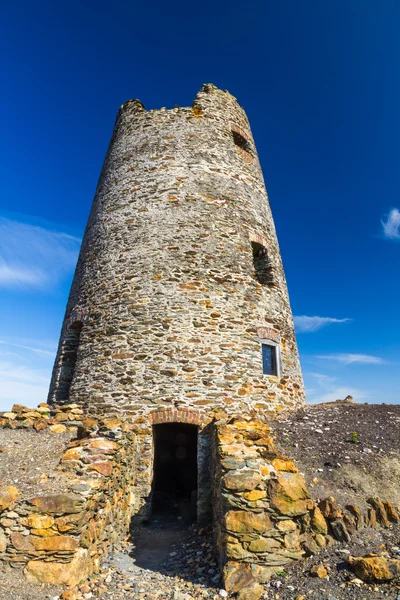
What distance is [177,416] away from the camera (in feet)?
28.9

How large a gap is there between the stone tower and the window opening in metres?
0.03

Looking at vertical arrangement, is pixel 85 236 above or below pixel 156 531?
above

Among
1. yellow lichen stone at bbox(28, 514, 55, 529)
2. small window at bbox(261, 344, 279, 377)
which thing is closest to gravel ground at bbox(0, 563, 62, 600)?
yellow lichen stone at bbox(28, 514, 55, 529)

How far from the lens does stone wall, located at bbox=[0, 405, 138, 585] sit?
479 centimetres

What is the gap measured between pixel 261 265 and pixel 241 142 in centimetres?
572

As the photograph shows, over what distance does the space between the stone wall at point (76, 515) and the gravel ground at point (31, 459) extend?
22 cm

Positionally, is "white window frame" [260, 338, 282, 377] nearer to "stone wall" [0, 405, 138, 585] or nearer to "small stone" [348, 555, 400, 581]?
"stone wall" [0, 405, 138, 585]

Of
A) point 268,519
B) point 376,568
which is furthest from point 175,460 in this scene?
point 376,568

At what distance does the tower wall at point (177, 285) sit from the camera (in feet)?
30.6

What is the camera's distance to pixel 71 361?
11.0 meters

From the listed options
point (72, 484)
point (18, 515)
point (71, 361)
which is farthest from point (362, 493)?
point (71, 361)

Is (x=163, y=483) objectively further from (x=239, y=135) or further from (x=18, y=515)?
(x=239, y=135)

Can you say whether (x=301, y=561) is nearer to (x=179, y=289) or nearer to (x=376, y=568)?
(x=376, y=568)

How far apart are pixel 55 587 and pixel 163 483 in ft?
21.0
